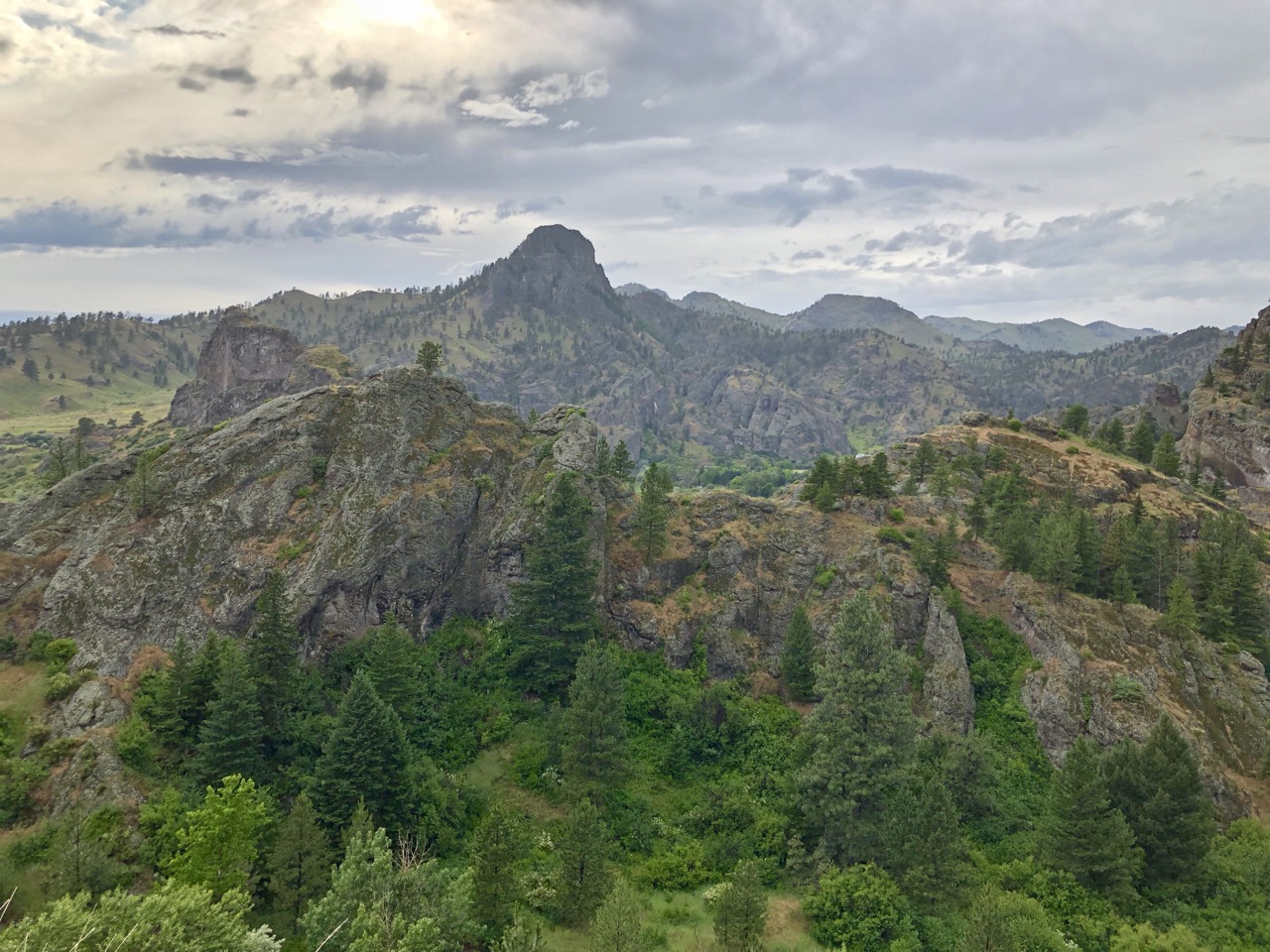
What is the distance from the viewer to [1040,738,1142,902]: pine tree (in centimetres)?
Result: 3934

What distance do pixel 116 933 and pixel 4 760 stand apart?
25.6m

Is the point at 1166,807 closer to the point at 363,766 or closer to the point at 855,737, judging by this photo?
the point at 855,737

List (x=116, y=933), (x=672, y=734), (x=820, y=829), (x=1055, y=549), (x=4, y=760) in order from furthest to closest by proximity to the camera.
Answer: (x=1055, y=549) < (x=672, y=734) < (x=820, y=829) < (x=4, y=760) < (x=116, y=933)

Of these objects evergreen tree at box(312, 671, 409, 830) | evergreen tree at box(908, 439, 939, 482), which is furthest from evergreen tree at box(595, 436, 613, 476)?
evergreen tree at box(908, 439, 939, 482)

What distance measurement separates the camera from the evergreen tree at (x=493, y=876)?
119 feet

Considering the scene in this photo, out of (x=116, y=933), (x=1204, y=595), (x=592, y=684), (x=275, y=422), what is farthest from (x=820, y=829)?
(x=275, y=422)

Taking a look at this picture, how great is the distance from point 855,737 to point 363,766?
3363cm

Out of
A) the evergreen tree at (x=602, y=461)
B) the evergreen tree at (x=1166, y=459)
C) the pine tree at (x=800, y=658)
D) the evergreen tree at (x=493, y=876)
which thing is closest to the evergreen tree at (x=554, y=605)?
the evergreen tree at (x=602, y=461)

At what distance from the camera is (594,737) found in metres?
47.7

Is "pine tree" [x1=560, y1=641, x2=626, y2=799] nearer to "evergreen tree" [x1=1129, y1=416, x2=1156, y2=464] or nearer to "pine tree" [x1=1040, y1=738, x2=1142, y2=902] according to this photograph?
"pine tree" [x1=1040, y1=738, x2=1142, y2=902]

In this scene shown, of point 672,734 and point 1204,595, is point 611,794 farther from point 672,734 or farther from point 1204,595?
point 1204,595

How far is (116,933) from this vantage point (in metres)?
23.5

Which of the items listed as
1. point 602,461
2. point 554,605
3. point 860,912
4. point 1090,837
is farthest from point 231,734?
point 1090,837

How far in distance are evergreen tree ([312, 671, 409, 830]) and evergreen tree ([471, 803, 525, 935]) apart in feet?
27.6
